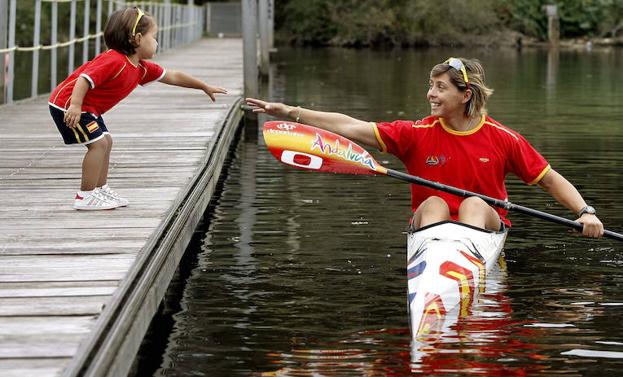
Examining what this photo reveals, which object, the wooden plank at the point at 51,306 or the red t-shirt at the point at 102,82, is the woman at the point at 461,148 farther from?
the wooden plank at the point at 51,306

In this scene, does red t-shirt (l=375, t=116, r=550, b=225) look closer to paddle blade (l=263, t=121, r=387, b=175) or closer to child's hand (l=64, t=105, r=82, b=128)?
paddle blade (l=263, t=121, r=387, b=175)

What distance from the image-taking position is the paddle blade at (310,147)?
7578mm

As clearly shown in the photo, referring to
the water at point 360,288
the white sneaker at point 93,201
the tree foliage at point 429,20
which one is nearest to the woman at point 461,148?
the water at point 360,288

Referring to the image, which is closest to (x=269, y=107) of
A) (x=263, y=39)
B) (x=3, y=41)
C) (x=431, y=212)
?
(x=431, y=212)

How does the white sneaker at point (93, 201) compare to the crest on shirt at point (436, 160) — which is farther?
the white sneaker at point (93, 201)

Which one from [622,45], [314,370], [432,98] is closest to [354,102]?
[432,98]

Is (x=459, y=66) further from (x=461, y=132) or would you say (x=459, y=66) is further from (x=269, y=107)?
(x=269, y=107)

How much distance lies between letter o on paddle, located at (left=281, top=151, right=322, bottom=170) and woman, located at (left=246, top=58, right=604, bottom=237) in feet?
0.69

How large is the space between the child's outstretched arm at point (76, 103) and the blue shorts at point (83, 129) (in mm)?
145

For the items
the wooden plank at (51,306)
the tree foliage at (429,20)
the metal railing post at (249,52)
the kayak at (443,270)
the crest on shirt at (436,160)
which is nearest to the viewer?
the wooden plank at (51,306)

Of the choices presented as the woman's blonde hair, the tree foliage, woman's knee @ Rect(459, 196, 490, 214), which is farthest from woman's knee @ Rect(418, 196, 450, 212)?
the tree foliage

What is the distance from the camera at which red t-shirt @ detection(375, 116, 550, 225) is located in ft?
24.2

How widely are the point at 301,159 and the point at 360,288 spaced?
0.81 meters

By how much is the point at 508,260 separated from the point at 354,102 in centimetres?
1360
